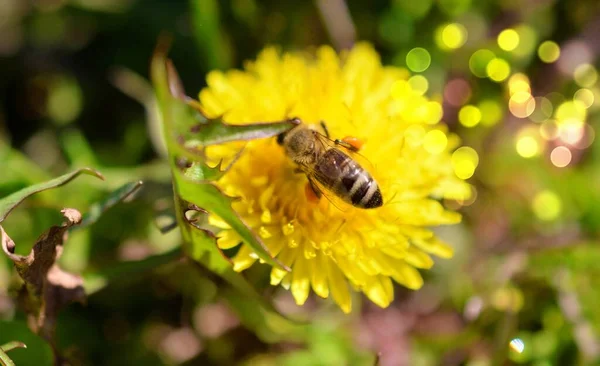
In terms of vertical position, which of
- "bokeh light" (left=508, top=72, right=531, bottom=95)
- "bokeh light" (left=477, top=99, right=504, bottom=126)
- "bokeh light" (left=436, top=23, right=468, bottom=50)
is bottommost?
"bokeh light" (left=477, top=99, right=504, bottom=126)

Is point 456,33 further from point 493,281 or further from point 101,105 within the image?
point 101,105

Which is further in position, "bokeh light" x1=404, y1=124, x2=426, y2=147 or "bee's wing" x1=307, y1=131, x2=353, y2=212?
"bokeh light" x1=404, y1=124, x2=426, y2=147

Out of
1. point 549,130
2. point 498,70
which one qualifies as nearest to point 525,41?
point 498,70

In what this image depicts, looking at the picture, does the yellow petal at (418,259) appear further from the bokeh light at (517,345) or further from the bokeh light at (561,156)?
the bokeh light at (561,156)

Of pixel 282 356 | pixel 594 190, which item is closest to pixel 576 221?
pixel 594 190

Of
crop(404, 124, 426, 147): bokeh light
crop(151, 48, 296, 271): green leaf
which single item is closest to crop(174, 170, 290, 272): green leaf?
crop(151, 48, 296, 271): green leaf

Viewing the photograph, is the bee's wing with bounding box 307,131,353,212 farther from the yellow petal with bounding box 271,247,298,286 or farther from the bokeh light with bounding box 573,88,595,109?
the bokeh light with bounding box 573,88,595,109
